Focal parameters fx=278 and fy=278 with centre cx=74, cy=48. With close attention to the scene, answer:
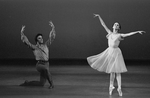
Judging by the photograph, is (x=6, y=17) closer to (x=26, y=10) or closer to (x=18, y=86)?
(x=26, y=10)

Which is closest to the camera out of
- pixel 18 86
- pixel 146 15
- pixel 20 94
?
pixel 20 94

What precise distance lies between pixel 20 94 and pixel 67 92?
87 centimetres

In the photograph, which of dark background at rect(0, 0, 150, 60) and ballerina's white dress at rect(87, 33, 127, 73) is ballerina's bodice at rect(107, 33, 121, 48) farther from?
dark background at rect(0, 0, 150, 60)

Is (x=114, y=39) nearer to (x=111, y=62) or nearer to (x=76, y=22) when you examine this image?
(x=111, y=62)

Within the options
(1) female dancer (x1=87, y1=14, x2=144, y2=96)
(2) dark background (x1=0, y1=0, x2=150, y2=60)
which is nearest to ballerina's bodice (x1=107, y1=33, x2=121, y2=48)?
(1) female dancer (x1=87, y1=14, x2=144, y2=96)

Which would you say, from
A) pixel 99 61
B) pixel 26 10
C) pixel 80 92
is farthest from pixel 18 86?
pixel 26 10

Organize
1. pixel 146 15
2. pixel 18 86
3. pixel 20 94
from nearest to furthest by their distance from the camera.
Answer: pixel 20 94 → pixel 18 86 → pixel 146 15

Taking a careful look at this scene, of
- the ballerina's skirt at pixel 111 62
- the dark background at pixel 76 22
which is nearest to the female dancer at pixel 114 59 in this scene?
the ballerina's skirt at pixel 111 62

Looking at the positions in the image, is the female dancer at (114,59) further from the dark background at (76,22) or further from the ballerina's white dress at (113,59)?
the dark background at (76,22)

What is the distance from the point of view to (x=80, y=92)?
5.24 meters

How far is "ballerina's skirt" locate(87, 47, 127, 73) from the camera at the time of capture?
16.0 ft

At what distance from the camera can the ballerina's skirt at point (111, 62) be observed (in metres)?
4.88

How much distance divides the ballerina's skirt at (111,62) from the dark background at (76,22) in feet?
22.9

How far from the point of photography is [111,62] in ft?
16.4
